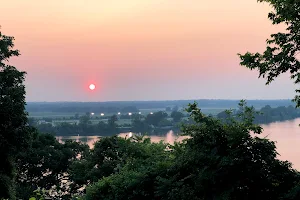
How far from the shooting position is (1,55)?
766 inches

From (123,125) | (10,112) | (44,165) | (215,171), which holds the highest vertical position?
(10,112)

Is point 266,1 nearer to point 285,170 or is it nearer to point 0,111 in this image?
point 285,170

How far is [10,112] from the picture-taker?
18703 mm

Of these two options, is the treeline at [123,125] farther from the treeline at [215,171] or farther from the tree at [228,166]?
the tree at [228,166]

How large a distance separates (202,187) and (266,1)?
617cm

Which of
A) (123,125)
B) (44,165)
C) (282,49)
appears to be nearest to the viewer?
(282,49)

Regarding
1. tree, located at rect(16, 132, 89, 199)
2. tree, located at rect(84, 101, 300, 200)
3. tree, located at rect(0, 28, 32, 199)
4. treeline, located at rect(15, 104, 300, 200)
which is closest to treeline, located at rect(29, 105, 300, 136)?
tree, located at rect(16, 132, 89, 199)

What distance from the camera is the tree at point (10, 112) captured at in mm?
18797

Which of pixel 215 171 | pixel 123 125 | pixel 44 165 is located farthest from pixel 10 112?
pixel 123 125

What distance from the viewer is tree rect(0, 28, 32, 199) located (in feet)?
61.7

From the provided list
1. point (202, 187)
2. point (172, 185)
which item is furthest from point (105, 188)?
point (202, 187)

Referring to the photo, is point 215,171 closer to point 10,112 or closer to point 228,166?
point 228,166

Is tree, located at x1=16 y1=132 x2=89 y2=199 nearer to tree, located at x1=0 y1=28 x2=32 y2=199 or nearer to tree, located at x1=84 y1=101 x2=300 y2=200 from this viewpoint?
tree, located at x1=0 y1=28 x2=32 y2=199

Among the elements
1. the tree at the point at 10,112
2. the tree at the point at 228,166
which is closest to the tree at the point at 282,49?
the tree at the point at 228,166
